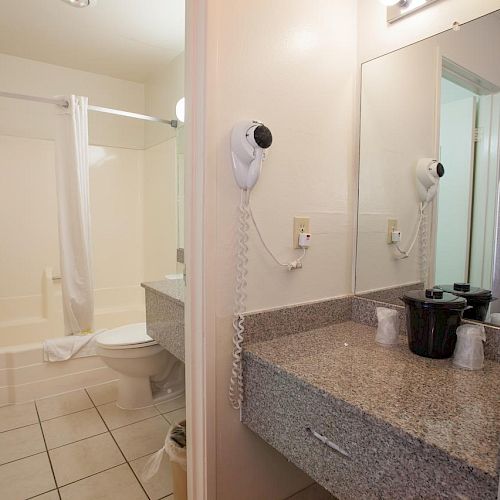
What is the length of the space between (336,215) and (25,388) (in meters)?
2.26

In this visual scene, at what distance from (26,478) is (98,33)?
8.78 ft

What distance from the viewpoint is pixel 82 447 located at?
1.84 m

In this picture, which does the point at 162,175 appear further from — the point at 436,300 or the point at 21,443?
the point at 436,300

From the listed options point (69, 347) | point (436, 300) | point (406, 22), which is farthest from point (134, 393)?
point (406, 22)

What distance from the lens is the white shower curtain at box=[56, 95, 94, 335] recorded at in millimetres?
2514

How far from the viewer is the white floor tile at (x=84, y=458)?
1.65 meters

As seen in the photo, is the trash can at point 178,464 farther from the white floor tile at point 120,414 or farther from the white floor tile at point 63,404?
the white floor tile at point 63,404

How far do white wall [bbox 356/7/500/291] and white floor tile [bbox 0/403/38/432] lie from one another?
205 cm

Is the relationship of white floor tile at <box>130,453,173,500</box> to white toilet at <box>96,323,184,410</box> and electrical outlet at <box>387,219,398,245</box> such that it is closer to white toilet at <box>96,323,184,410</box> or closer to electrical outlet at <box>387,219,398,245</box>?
white toilet at <box>96,323,184,410</box>

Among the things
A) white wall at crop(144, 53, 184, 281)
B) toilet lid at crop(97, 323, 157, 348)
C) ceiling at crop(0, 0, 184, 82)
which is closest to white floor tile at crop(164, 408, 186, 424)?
toilet lid at crop(97, 323, 157, 348)

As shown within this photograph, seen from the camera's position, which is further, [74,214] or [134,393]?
[74,214]

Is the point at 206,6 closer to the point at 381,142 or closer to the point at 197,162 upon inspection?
the point at 197,162

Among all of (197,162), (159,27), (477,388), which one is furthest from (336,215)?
(159,27)

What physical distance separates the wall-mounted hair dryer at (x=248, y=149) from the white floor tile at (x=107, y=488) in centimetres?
144
